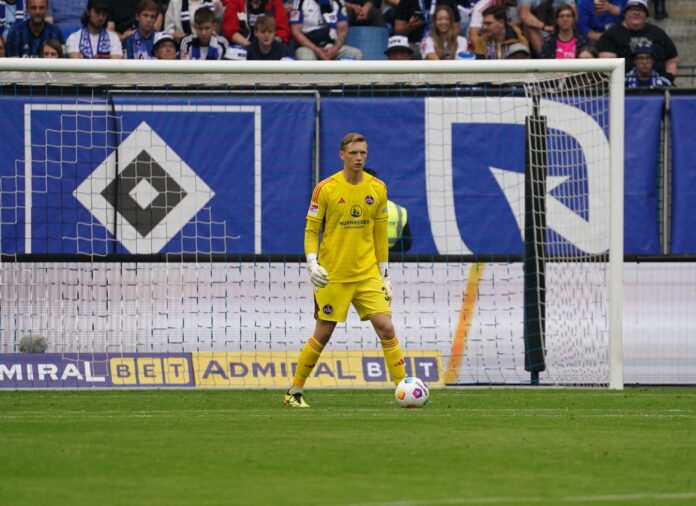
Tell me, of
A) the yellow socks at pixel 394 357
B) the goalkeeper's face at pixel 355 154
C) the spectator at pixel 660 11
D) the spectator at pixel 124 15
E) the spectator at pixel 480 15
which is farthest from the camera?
the spectator at pixel 660 11

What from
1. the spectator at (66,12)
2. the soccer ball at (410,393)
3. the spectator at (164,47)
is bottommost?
the soccer ball at (410,393)

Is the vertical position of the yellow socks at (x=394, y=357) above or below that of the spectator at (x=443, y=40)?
below

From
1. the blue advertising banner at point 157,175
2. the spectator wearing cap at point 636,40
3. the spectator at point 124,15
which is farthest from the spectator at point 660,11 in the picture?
the blue advertising banner at point 157,175

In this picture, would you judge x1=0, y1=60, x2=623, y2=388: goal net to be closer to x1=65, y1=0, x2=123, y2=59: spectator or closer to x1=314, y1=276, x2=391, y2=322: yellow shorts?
x1=314, y1=276, x2=391, y2=322: yellow shorts

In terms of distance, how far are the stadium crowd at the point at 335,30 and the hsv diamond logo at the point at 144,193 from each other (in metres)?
2.83

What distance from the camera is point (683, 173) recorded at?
18547 millimetres

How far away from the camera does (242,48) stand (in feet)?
70.3

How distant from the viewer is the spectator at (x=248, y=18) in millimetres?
21984

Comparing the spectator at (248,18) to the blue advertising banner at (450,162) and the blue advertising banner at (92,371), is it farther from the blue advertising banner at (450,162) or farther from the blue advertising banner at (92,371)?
the blue advertising banner at (92,371)

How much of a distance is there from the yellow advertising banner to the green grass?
5.64 feet

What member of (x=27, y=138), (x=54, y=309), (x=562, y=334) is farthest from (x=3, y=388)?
(x=562, y=334)

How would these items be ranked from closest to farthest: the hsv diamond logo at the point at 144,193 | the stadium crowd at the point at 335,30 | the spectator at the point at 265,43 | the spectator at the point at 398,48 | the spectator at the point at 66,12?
1. the hsv diamond logo at the point at 144,193
2. the stadium crowd at the point at 335,30
3. the spectator at the point at 265,43
4. the spectator at the point at 398,48
5. the spectator at the point at 66,12

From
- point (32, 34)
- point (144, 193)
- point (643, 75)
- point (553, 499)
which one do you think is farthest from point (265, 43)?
point (553, 499)

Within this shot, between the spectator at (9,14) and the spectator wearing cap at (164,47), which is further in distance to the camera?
the spectator at (9,14)
